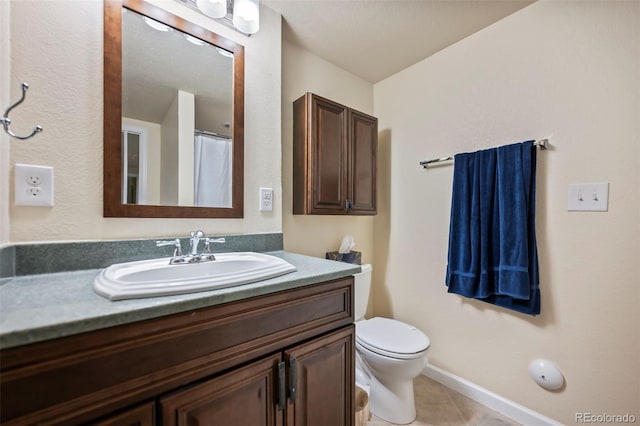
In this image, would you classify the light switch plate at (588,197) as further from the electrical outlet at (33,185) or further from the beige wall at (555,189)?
the electrical outlet at (33,185)

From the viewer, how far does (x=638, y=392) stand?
3.57 feet

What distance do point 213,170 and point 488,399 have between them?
6.40ft

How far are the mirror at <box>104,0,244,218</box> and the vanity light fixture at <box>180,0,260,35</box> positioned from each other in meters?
0.08

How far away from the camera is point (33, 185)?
831 mm

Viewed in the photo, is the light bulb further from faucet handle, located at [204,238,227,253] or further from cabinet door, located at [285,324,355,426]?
cabinet door, located at [285,324,355,426]

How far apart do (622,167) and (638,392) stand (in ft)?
3.09

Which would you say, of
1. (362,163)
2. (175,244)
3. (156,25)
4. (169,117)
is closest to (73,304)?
(175,244)

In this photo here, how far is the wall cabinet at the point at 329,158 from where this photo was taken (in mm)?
1536

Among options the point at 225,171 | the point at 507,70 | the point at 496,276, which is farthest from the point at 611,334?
the point at 225,171

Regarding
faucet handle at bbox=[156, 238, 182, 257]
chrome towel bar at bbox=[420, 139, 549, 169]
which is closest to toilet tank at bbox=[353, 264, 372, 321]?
chrome towel bar at bbox=[420, 139, 549, 169]

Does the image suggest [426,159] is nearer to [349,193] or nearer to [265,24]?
[349,193]

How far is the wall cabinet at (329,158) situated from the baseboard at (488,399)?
1.17 m

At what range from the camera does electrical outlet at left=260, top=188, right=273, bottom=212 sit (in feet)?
4.44

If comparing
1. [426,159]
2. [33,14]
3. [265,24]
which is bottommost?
[426,159]
